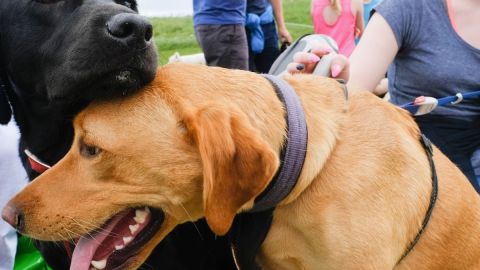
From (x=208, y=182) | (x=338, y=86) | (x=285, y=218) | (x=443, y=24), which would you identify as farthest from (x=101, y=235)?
(x=443, y=24)

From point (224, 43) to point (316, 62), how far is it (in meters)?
2.63

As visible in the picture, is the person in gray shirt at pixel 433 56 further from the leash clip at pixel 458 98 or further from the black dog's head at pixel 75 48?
the black dog's head at pixel 75 48

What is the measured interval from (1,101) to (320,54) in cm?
151

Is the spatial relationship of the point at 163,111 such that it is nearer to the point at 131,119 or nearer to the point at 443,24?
the point at 131,119

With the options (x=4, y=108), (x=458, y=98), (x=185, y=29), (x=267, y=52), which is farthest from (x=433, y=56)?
(x=185, y=29)

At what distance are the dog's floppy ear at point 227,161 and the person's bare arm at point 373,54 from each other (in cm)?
115

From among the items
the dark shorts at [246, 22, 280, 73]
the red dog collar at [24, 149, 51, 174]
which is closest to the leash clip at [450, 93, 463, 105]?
the red dog collar at [24, 149, 51, 174]

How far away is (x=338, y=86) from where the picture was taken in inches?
83.6

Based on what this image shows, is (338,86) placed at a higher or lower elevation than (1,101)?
higher

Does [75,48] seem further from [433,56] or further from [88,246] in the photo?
[433,56]

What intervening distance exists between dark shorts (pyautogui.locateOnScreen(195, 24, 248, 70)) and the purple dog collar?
3345mm

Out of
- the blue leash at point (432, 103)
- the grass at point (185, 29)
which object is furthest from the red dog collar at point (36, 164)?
the grass at point (185, 29)

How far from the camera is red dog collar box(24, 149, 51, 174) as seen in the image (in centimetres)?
221

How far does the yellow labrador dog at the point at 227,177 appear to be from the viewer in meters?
1.70
